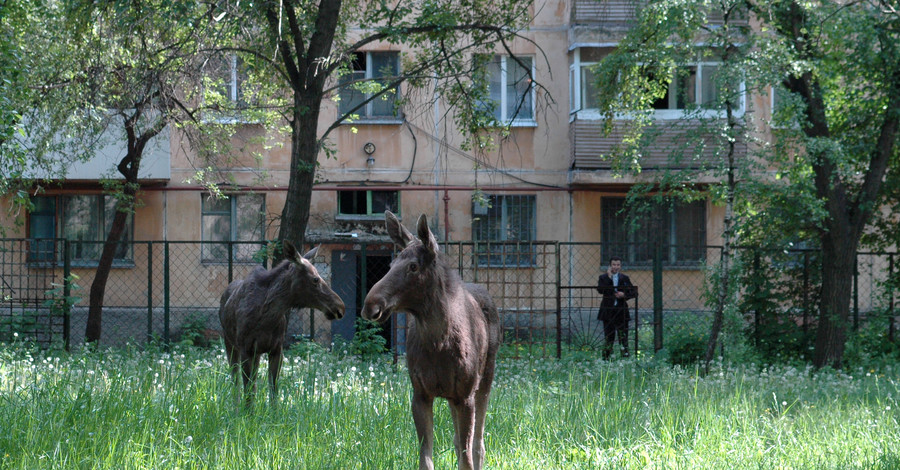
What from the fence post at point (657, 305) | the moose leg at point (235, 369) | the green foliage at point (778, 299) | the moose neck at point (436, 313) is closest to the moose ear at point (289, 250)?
the moose leg at point (235, 369)

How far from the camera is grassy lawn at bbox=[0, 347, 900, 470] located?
573 cm

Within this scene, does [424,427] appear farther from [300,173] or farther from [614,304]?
[614,304]

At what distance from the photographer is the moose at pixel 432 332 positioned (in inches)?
186

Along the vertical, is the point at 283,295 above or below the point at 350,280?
above

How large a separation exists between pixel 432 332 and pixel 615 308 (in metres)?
9.44

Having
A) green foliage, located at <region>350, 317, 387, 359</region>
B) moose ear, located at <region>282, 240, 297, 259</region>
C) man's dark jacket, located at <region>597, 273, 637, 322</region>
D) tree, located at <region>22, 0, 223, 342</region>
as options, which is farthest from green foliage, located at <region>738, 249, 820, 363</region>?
moose ear, located at <region>282, 240, 297, 259</region>

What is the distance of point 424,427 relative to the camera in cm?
497

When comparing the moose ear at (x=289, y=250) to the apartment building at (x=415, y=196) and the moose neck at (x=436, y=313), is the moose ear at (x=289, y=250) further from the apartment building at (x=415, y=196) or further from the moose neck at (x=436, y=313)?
the apartment building at (x=415, y=196)

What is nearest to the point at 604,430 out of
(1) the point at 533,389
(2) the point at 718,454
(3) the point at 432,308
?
(2) the point at 718,454

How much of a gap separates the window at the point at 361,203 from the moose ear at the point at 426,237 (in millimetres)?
16492

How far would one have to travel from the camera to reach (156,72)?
11.0m

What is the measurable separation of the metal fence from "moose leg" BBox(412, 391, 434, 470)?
8546 millimetres

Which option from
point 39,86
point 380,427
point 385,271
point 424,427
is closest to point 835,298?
point 385,271

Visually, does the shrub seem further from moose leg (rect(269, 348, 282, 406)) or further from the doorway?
moose leg (rect(269, 348, 282, 406))
